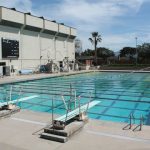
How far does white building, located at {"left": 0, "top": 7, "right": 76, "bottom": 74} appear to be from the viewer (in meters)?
27.1

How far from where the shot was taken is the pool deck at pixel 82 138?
5289mm

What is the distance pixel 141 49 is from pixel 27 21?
113 feet

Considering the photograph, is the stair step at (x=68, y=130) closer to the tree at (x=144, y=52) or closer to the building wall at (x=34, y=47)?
the building wall at (x=34, y=47)

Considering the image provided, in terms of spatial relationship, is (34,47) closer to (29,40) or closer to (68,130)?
(29,40)

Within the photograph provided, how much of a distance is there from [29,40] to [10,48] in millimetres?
4272

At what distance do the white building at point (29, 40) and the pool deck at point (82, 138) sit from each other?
2100cm

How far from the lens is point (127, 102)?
12.5 meters

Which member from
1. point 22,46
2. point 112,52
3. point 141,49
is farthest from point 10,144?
point 112,52

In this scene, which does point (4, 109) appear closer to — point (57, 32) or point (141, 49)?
point (57, 32)

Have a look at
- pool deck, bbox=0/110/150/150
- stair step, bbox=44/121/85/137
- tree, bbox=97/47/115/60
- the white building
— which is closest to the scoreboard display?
the white building

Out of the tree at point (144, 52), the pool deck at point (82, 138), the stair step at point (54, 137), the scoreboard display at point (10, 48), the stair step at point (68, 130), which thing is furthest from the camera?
the tree at point (144, 52)

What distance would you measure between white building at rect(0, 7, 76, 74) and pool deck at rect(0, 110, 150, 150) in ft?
68.9

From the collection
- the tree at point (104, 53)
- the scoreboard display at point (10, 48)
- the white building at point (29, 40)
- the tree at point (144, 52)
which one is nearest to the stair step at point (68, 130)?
the white building at point (29, 40)

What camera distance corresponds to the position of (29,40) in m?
31.2
